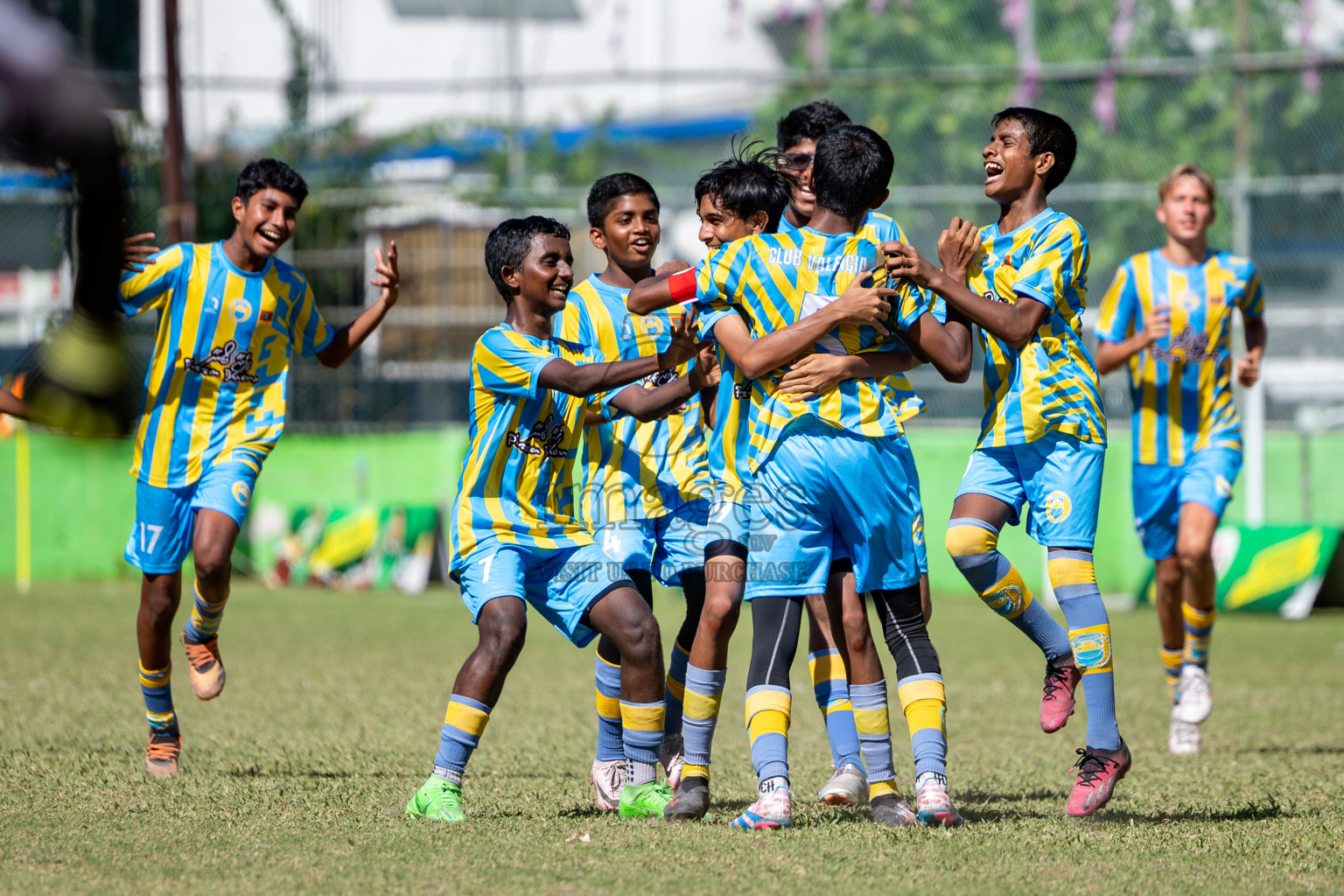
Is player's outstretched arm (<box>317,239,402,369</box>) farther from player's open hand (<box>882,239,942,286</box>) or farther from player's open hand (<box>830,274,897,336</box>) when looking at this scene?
player's open hand (<box>882,239,942,286</box>)

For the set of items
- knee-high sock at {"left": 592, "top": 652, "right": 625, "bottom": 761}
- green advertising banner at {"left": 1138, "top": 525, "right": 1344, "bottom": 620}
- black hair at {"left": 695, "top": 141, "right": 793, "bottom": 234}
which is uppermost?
black hair at {"left": 695, "top": 141, "right": 793, "bottom": 234}

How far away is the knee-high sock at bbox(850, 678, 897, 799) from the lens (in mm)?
4453

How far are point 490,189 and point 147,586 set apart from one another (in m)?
11.2

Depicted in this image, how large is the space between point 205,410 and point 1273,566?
30.2 ft

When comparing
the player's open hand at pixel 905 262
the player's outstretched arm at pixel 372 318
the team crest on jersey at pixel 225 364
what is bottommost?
the team crest on jersey at pixel 225 364

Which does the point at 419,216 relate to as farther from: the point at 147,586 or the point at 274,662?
the point at 147,586

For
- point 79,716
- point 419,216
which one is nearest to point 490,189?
point 419,216

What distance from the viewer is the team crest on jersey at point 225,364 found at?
229 inches

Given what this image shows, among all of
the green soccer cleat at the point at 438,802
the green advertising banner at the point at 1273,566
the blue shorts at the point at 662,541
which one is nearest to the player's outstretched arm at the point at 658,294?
the blue shorts at the point at 662,541

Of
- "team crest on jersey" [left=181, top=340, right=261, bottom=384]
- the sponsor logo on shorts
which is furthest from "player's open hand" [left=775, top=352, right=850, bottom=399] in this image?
"team crest on jersey" [left=181, top=340, right=261, bottom=384]

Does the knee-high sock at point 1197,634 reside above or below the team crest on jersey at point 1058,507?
below

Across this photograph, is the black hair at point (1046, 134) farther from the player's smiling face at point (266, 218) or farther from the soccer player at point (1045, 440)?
the player's smiling face at point (266, 218)

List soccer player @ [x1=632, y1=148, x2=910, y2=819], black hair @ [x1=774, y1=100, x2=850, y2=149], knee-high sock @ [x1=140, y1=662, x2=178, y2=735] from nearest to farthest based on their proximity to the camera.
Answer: soccer player @ [x1=632, y1=148, x2=910, y2=819], black hair @ [x1=774, y1=100, x2=850, y2=149], knee-high sock @ [x1=140, y1=662, x2=178, y2=735]

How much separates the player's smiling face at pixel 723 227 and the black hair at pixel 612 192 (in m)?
0.20
